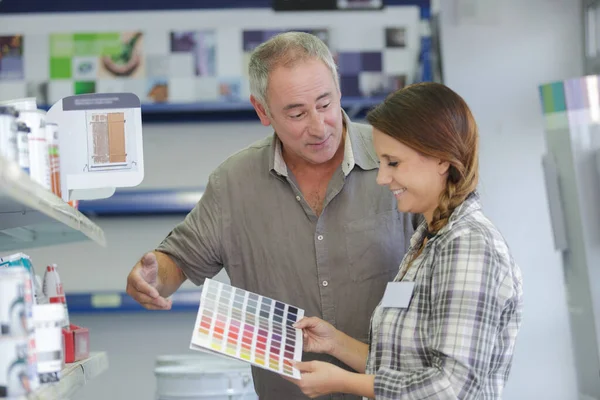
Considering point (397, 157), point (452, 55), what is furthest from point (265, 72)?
point (452, 55)

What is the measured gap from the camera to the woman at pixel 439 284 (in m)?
1.85

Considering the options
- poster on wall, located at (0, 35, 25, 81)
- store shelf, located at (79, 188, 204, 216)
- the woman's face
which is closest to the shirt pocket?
the woman's face

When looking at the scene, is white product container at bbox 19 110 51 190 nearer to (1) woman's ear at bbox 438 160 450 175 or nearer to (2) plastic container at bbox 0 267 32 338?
(2) plastic container at bbox 0 267 32 338

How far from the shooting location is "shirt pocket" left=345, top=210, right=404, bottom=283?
106 inches

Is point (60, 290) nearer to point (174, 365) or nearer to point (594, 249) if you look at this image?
point (174, 365)

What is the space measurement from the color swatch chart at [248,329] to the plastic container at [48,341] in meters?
0.36

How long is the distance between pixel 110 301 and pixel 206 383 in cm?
103

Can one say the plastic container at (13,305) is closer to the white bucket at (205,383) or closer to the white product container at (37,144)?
the white product container at (37,144)

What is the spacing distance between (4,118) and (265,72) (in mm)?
1130

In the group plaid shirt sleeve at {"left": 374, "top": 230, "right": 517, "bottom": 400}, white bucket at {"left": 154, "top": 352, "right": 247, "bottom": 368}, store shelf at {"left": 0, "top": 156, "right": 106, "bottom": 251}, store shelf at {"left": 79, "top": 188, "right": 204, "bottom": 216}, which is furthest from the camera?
store shelf at {"left": 79, "top": 188, "right": 204, "bottom": 216}

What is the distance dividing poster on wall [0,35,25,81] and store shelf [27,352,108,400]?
2931mm

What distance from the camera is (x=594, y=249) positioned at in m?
4.03

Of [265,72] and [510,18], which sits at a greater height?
[510,18]

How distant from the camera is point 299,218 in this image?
2.77 m
